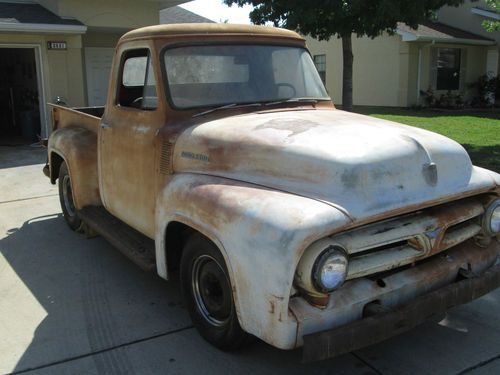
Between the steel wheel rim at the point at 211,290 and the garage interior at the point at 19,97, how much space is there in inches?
459

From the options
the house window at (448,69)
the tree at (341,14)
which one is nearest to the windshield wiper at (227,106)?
the tree at (341,14)

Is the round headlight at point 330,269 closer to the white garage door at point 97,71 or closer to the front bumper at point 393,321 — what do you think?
the front bumper at point 393,321

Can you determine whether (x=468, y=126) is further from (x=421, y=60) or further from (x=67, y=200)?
(x=67, y=200)

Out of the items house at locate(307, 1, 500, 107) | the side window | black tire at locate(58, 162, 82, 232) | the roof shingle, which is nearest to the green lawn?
house at locate(307, 1, 500, 107)

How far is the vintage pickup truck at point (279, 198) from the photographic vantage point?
278cm

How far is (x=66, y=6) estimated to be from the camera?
13.4 metres

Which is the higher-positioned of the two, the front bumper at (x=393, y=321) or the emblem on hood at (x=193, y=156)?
the emblem on hood at (x=193, y=156)

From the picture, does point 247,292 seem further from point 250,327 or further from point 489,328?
point 489,328

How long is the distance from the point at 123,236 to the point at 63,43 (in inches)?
396

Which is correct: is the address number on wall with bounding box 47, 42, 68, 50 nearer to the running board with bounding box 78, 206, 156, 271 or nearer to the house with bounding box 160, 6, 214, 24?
the house with bounding box 160, 6, 214, 24

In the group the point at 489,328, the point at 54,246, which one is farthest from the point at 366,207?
the point at 54,246

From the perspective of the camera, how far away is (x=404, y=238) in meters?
3.04

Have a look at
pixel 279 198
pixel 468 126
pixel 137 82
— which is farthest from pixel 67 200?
pixel 468 126

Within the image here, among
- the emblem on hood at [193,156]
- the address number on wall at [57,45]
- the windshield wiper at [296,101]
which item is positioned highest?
the address number on wall at [57,45]
